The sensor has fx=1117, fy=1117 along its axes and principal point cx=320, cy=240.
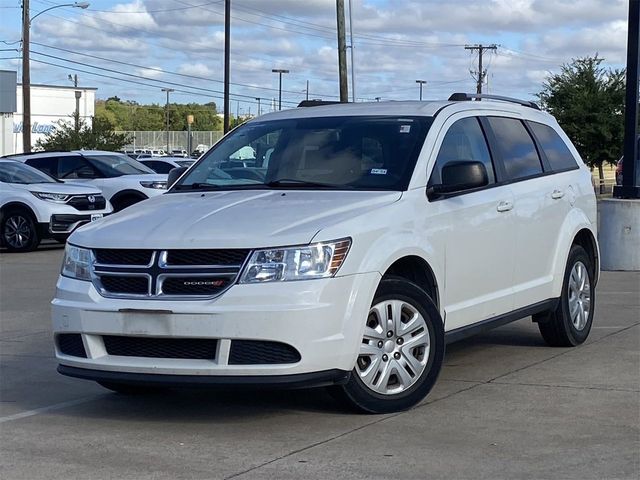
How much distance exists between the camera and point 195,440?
6.11m

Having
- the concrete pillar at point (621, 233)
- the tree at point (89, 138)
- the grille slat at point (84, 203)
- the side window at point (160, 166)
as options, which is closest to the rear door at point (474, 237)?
the concrete pillar at point (621, 233)

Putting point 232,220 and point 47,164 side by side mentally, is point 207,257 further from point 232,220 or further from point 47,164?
point 47,164

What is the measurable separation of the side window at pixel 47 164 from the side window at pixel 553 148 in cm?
1484

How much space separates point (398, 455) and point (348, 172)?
215 centimetres

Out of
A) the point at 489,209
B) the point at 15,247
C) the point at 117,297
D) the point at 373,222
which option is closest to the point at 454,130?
the point at 489,209

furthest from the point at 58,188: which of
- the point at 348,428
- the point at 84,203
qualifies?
the point at 348,428

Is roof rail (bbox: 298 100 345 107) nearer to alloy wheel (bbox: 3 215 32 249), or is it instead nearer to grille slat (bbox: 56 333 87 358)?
grille slat (bbox: 56 333 87 358)

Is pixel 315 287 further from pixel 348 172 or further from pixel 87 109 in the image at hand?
pixel 87 109

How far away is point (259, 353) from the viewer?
5.98m

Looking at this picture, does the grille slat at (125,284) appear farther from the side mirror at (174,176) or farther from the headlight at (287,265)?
the side mirror at (174,176)

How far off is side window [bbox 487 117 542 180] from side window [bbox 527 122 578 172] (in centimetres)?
19

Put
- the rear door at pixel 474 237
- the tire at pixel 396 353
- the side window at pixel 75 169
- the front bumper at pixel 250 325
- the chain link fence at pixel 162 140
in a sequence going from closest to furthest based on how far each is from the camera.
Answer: the front bumper at pixel 250 325
the tire at pixel 396 353
the rear door at pixel 474 237
the side window at pixel 75 169
the chain link fence at pixel 162 140

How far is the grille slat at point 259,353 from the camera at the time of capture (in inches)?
235

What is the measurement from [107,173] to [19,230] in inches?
131
